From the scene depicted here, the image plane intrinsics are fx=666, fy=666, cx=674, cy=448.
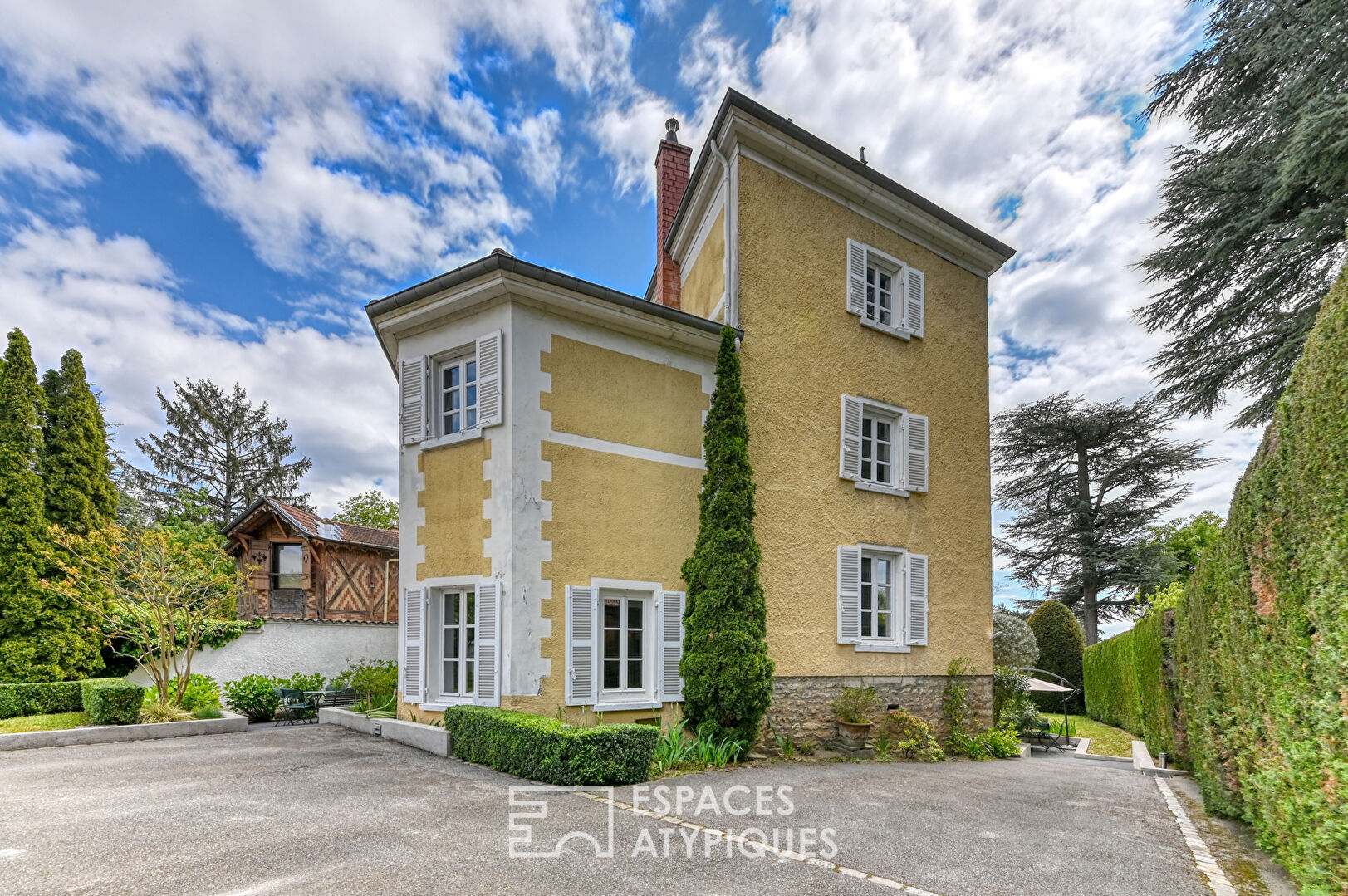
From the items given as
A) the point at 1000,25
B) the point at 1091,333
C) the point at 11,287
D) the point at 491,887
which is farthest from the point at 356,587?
the point at 1091,333

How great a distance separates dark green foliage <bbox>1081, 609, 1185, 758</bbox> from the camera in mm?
9953

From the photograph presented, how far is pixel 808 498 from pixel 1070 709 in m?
17.5

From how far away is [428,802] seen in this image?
18.8ft

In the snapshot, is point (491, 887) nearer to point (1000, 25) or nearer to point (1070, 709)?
point (1000, 25)

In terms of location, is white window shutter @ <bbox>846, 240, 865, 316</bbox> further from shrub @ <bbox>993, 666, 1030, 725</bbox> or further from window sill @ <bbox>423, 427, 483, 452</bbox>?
shrub @ <bbox>993, 666, 1030, 725</bbox>

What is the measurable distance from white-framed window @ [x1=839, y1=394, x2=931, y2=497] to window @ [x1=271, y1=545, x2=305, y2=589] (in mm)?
17542

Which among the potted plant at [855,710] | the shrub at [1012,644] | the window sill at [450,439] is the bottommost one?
the shrub at [1012,644]

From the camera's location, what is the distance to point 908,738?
33.4 feet

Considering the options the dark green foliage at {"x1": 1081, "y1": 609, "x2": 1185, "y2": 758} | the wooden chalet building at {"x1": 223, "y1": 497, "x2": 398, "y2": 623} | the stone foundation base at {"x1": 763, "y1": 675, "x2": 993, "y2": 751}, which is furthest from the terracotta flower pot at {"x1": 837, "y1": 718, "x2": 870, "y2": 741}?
the wooden chalet building at {"x1": 223, "y1": 497, "x2": 398, "y2": 623}

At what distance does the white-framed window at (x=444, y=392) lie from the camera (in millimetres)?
8586

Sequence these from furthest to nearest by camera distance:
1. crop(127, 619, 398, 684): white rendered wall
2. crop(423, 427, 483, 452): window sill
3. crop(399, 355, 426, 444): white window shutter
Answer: crop(127, 619, 398, 684): white rendered wall → crop(399, 355, 426, 444): white window shutter → crop(423, 427, 483, 452): window sill

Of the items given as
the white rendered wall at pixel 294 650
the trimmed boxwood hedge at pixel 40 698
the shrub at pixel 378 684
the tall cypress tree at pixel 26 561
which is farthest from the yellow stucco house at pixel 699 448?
the white rendered wall at pixel 294 650

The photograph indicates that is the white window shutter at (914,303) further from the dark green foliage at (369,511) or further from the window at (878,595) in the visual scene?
the dark green foliage at (369,511)

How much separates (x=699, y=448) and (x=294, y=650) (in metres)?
10.9
